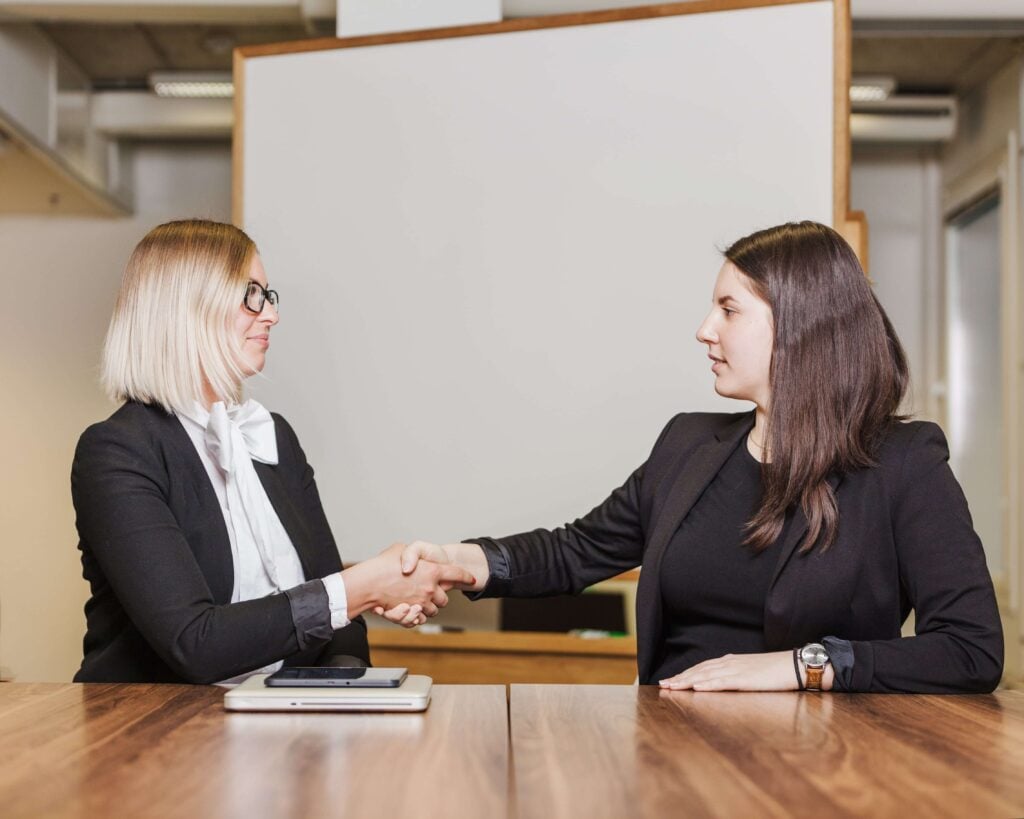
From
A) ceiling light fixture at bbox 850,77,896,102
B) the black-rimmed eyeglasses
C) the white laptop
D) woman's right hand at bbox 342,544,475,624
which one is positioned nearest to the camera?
the white laptop

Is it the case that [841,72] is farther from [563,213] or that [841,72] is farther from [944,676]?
[944,676]

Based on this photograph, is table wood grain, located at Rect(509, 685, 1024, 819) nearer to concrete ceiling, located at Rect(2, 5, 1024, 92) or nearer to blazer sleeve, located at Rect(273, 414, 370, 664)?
blazer sleeve, located at Rect(273, 414, 370, 664)

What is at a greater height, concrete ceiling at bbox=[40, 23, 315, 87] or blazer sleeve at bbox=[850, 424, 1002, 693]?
concrete ceiling at bbox=[40, 23, 315, 87]

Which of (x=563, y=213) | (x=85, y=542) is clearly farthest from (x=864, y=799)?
(x=563, y=213)

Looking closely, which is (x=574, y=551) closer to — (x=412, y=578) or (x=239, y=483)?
(x=412, y=578)

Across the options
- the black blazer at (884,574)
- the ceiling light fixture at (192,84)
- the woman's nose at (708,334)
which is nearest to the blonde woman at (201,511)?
the black blazer at (884,574)

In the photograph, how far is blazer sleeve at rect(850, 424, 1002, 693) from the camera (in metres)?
1.66

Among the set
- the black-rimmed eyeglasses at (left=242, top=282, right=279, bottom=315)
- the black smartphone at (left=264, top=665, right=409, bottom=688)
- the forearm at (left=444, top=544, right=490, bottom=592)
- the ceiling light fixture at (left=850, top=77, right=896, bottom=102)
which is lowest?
the black smartphone at (left=264, top=665, right=409, bottom=688)

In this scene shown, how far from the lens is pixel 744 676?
5.31ft

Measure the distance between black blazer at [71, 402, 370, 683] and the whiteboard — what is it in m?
1.25

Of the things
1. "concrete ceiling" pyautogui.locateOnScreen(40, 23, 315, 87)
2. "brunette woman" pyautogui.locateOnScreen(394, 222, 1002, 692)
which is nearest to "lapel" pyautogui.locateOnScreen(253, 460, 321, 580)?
"brunette woman" pyautogui.locateOnScreen(394, 222, 1002, 692)

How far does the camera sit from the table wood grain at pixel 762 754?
39.0 inches

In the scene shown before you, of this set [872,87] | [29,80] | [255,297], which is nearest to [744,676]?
[255,297]

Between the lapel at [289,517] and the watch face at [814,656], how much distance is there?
1.01m
